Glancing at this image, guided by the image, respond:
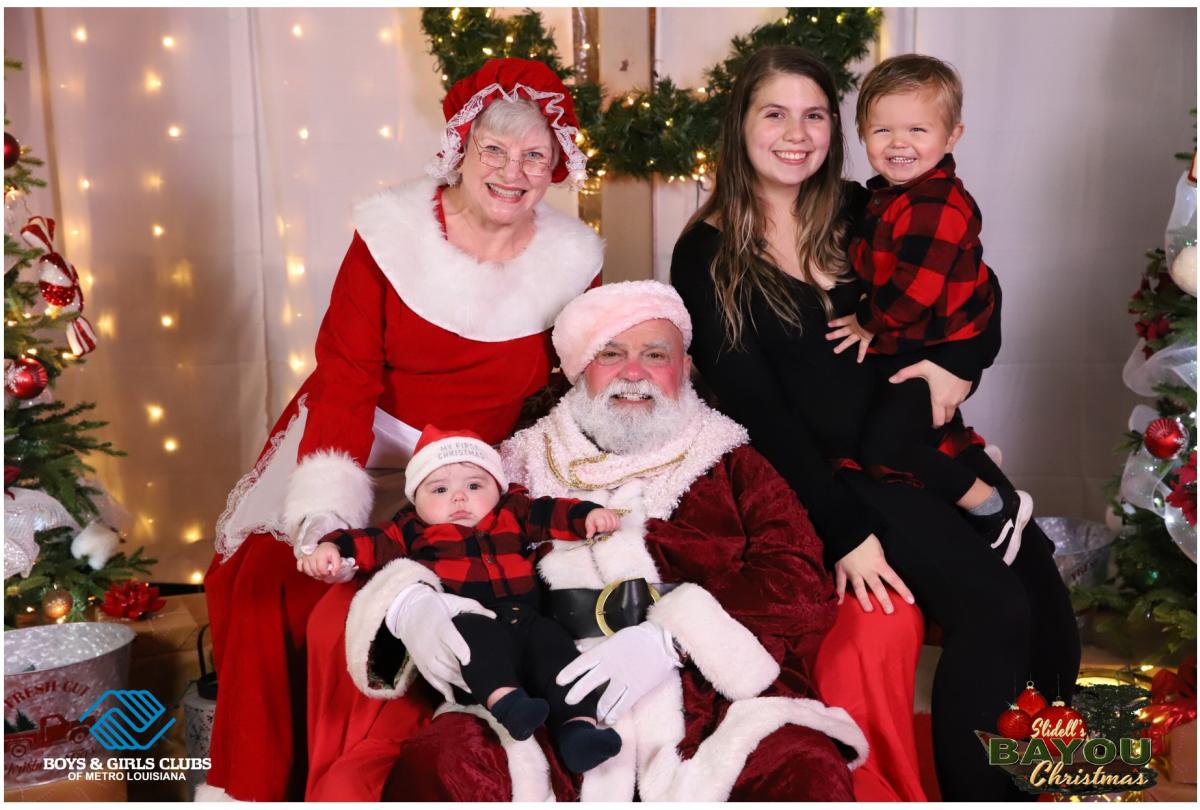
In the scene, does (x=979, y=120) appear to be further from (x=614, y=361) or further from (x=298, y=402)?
(x=298, y=402)

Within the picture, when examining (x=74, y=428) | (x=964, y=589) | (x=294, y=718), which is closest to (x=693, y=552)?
(x=964, y=589)

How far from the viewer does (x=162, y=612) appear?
11.8 ft

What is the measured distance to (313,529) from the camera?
2299 millimetres

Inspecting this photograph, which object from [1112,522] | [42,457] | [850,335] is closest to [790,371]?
[850,335]

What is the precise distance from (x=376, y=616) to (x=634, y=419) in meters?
0.73

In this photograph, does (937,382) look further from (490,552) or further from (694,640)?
(490,552)

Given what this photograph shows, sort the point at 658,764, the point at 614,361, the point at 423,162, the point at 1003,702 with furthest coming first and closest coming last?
the point at 423,162, the point at 614,361, the point at 1003,702, the point at 658,764

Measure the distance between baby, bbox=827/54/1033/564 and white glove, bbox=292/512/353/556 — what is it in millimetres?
1268

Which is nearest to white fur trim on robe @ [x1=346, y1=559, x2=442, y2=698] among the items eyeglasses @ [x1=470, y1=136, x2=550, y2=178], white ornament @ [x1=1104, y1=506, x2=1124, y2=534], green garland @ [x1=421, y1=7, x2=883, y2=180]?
eyeglasses @ [x1=470, y1=136, x2=550, y2=178]

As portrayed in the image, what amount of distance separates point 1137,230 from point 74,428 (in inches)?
154

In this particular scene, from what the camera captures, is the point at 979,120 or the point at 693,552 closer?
the point at 693,552

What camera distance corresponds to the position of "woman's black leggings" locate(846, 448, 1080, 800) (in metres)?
2.26

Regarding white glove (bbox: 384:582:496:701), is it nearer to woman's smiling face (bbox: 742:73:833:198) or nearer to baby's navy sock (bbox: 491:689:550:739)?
baby's navy sock (bbox: 491:689:550:739)

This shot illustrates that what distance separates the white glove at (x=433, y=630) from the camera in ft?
6.61
